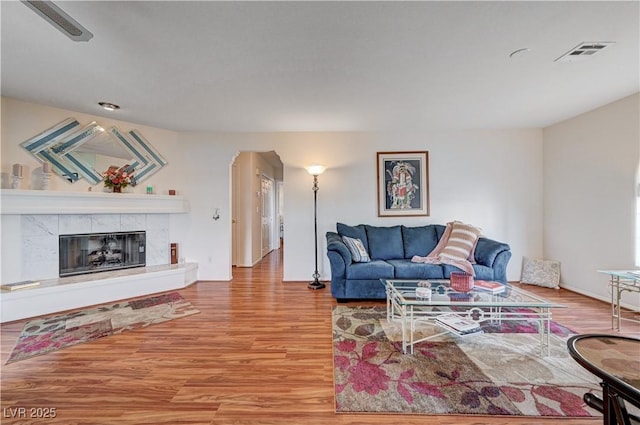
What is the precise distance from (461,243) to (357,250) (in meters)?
1.40

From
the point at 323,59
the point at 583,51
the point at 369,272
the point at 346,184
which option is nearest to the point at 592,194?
the point at 583,51

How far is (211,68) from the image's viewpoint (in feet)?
7.84

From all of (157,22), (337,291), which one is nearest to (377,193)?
(337,291)

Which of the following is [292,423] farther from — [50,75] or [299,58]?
[50,75]

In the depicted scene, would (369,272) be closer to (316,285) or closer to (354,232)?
(354,232)

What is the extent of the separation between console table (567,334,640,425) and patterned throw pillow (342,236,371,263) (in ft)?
7.74

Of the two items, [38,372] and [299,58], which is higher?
[299,58]

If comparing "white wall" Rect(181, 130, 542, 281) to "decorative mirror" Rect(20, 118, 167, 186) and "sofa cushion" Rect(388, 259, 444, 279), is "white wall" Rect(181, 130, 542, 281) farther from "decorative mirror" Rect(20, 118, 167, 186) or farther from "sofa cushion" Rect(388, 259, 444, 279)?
"sofa cushion" Rect(388, 259, 444, 279)

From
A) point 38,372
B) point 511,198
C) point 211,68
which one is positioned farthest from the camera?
point 511,198

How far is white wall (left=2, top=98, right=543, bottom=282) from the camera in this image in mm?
4234

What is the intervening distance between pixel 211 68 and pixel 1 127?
277 cm

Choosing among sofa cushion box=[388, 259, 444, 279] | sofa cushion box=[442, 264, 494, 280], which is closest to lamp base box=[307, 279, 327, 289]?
sofa cushion box=[388, 259, 444, 279]

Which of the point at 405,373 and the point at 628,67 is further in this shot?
the point at 628,67

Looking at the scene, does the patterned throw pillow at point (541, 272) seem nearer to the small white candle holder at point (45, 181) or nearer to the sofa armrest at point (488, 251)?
the sofa armrest at point (488, 251)
